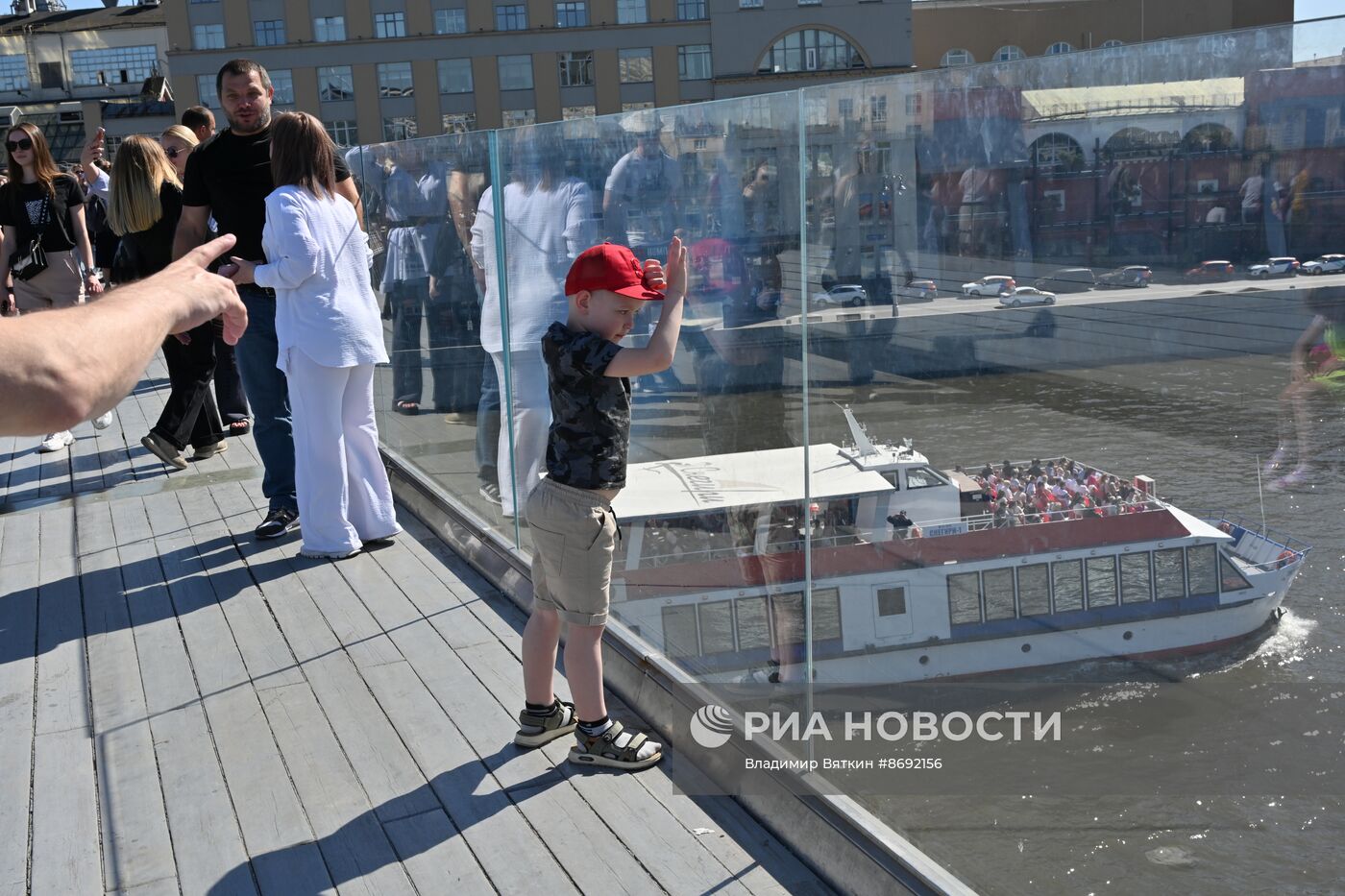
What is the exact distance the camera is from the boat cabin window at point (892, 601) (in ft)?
11.5

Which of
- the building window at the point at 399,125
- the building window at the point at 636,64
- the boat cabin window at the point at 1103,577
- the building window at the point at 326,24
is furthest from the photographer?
the building window at the point at 636,64

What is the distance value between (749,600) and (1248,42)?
1689mm

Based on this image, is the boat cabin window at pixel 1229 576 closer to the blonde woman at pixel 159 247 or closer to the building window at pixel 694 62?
the blonde woman at pixel 159 247

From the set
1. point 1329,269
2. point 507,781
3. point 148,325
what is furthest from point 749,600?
point 148,325

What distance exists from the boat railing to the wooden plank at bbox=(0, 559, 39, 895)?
5064 mm

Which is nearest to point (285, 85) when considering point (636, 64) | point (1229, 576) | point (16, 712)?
point (636, 64)

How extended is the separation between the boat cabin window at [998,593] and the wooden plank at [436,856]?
2.34m

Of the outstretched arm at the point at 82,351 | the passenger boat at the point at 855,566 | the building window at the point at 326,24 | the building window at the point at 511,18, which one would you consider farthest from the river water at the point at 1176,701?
the building window at the point at 326,24

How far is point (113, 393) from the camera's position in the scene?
1319mm

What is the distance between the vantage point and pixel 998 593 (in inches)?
185

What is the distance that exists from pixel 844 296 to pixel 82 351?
1.95m

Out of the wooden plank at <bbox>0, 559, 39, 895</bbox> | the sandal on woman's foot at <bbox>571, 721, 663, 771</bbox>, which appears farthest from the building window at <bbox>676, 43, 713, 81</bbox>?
the sandal on woman's foot at <bbox>571, 721, 663, 771</bbox>

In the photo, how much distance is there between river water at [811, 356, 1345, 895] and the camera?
4.39 m

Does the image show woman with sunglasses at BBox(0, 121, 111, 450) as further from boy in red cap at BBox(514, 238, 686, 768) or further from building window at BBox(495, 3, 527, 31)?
building window at BBox(495, 3, 527, 31)
